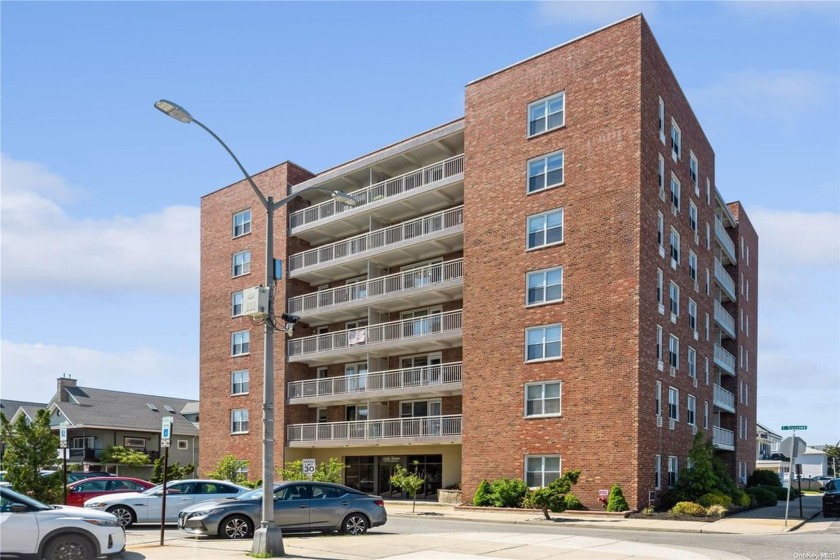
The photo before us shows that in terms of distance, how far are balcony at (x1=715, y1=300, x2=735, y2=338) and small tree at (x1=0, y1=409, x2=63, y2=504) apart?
35575 millimetres

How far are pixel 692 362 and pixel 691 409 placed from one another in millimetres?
2183

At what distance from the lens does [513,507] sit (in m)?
33.5

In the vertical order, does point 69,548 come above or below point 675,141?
below

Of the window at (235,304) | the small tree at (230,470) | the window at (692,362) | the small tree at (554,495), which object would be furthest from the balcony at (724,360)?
the window at (235,304)

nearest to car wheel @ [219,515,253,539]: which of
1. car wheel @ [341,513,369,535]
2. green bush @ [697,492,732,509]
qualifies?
car wheel @ [341,513,369,535]

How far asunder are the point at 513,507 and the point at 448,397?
28.2 ft

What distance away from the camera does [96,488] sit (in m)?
26.0

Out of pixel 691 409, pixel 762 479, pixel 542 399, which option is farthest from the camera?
pixel 762 479

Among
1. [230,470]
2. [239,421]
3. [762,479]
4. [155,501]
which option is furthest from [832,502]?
[239,421]

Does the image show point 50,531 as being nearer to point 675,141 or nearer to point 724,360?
point 675,141

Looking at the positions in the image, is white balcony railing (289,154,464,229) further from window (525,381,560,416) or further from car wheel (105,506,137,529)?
car wheel (105,506,137,529)

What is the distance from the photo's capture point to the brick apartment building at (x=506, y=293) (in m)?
33.3

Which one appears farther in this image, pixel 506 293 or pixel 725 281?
pixel 725 281

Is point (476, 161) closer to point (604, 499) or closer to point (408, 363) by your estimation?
point (408, 363)
